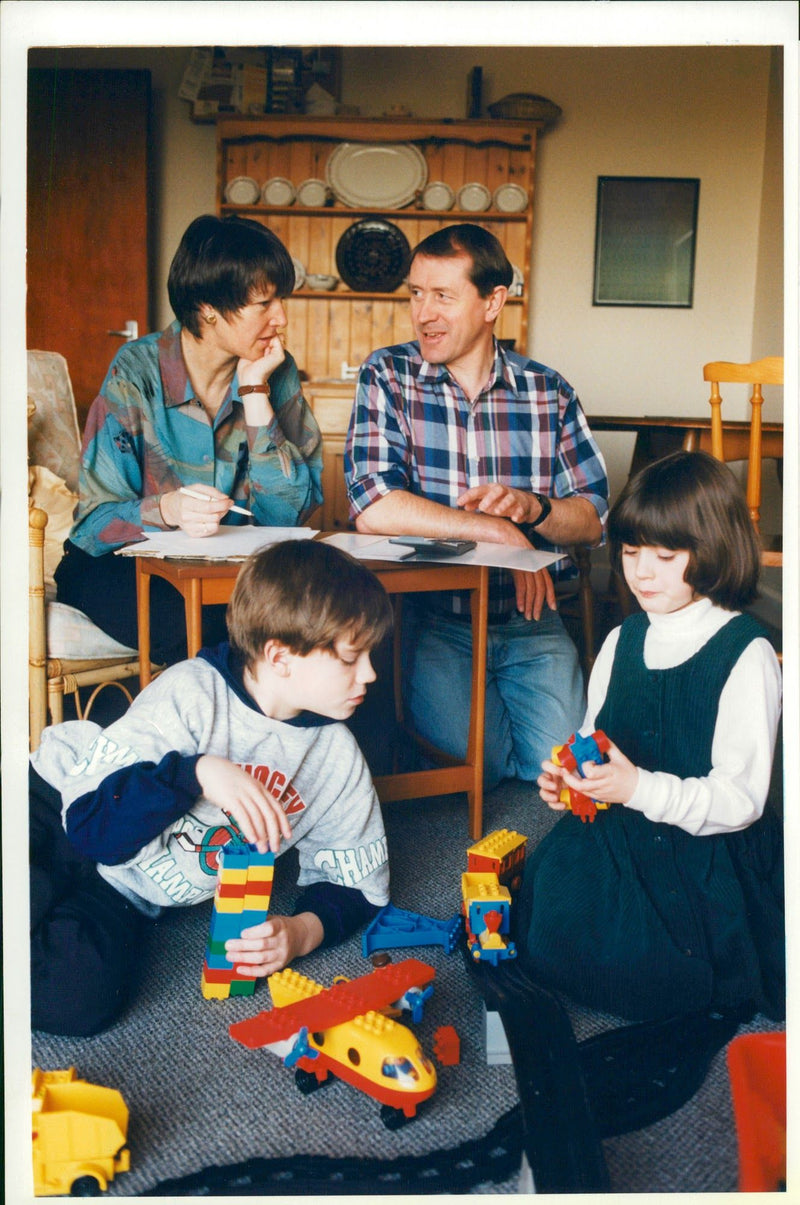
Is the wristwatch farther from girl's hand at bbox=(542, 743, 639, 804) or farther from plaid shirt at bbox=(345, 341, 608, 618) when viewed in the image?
girl's hand at bbox=(542, 743, 639, 804)

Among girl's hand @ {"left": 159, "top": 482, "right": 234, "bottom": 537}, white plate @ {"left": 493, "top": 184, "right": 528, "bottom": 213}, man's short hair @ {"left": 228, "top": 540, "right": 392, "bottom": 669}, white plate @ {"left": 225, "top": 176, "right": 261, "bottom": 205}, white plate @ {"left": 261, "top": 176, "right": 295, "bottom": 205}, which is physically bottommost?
man's short hair @ {"left": 228, "top": 540, "right": 392, "bottom": 669}

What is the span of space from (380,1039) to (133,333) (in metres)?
0.84

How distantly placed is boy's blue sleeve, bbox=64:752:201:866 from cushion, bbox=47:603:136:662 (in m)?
0.15

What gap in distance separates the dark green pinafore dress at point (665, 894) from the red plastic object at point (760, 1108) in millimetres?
126

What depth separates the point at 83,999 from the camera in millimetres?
989

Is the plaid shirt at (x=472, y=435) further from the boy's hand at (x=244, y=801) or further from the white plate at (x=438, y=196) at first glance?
the boy's hand at (x=244, y=801)

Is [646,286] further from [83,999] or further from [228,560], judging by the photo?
[83,999]

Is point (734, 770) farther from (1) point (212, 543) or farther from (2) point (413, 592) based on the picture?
(1) point (212, 543)

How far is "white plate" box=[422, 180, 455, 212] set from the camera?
4.73ft

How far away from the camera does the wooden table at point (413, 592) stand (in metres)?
1.07

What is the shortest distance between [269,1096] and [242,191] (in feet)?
3.49

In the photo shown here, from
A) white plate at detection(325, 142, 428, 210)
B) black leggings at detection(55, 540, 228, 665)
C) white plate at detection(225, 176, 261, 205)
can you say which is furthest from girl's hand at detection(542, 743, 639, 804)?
white plate at detection(325, 142, 428, 210)

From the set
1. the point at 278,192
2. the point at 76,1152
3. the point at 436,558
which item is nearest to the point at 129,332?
the point at 278,192

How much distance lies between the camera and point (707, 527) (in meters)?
1.04
